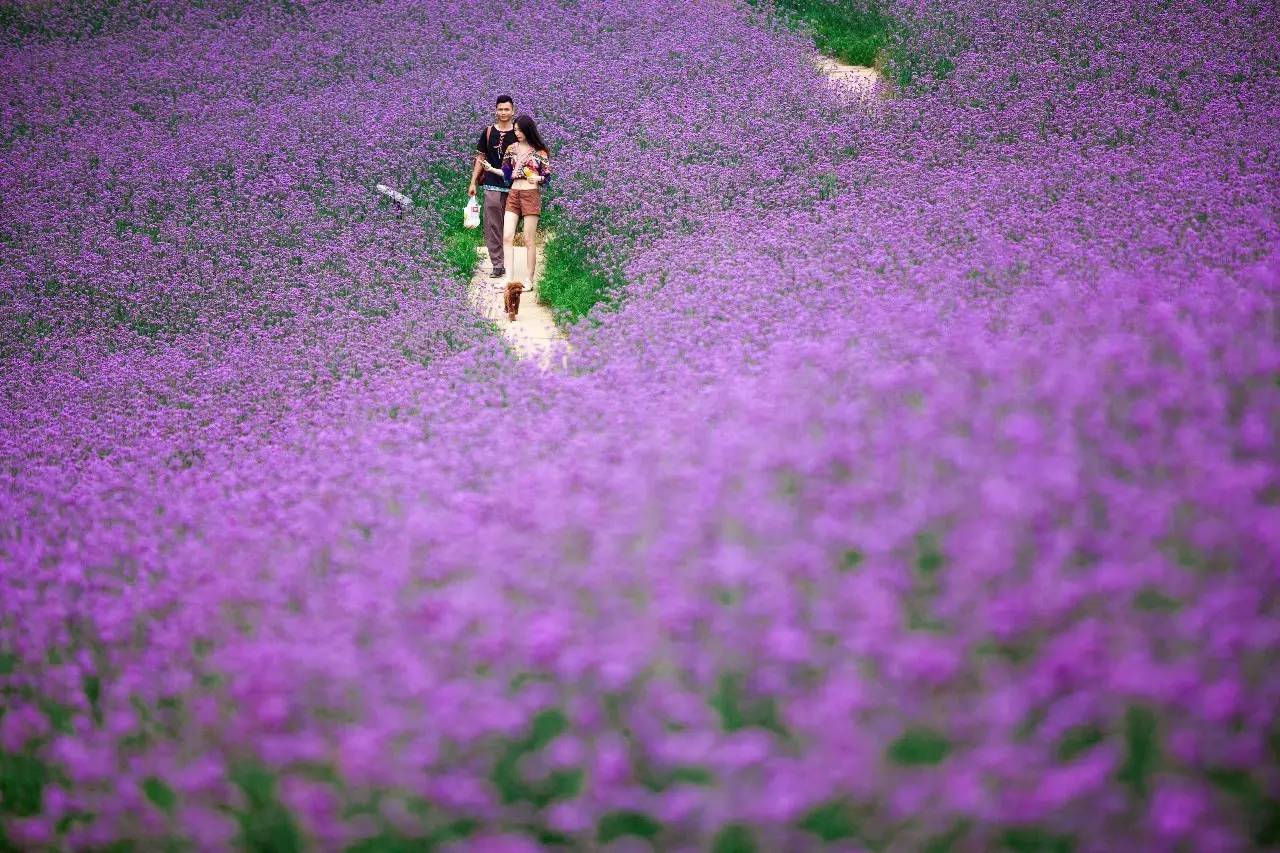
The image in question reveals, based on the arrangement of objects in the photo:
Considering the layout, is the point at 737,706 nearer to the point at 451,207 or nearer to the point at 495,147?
the point at 495,147

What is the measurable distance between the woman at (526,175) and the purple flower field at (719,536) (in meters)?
0.93

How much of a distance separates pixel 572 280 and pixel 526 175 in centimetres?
80

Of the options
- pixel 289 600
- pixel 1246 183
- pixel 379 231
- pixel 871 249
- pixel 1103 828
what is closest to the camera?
pixel 1103 828

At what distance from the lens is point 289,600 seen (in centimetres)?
230

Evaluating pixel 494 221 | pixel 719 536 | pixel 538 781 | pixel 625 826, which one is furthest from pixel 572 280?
pixel 625 826

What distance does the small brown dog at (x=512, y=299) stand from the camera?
22.0 ft

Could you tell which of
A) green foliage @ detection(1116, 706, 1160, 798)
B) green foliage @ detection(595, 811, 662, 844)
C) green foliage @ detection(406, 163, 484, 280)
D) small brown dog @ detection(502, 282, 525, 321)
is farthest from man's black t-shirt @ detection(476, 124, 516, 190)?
green foliage @ detection(1116, 706, 1160, 798)

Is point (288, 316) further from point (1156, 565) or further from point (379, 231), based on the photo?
point (1156, 565)

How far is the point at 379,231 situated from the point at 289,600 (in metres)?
5.30

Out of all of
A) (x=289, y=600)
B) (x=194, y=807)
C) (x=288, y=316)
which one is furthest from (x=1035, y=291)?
(x=288, y=316)

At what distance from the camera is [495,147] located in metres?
7.20

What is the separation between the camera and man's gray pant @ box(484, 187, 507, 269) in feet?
24.1

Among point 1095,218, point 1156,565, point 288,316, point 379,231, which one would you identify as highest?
point 1095,218

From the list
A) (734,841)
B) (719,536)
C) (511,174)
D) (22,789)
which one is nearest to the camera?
(734,841)
